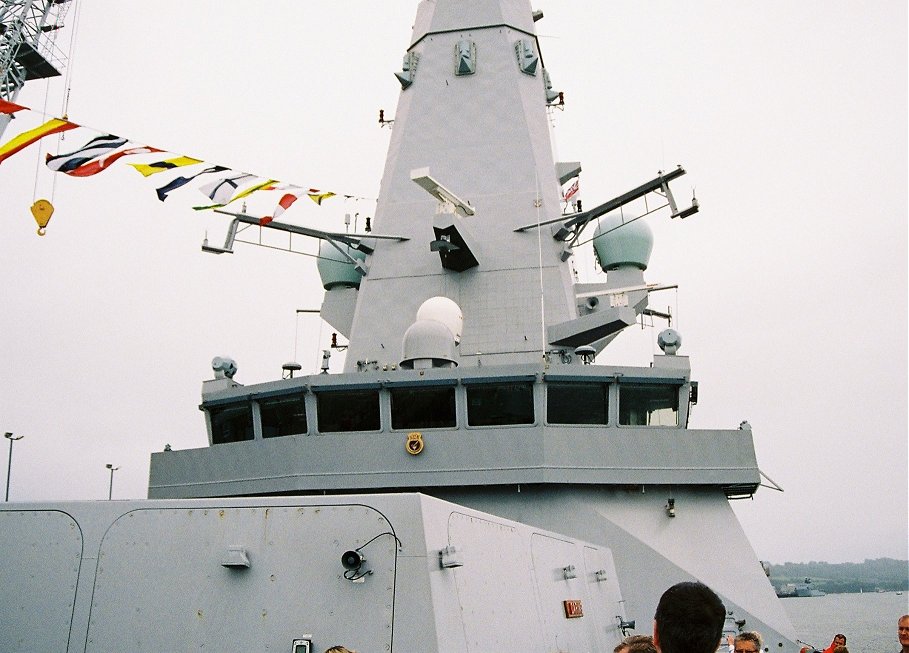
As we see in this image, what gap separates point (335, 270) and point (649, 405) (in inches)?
245

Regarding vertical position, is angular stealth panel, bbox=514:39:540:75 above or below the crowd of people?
above

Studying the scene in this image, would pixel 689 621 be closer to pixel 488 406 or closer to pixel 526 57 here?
pixel 488 406

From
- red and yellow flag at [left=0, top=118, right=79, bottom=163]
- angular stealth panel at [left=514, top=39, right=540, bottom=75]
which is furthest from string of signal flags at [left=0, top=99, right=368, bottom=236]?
angular stealth panel at [left=514, top=39, right=540, bottom=75]

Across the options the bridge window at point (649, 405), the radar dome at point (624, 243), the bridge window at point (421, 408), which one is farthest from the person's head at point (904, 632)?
the radar dome at point (624, 243)

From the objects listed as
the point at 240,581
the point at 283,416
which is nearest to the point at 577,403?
the point at 283,416

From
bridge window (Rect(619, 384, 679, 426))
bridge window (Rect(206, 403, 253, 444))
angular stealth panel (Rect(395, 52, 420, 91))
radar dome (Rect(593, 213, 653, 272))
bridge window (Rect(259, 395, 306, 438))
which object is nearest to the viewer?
bridge window (Rect(619, 384, 679, 426))

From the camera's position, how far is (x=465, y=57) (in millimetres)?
14969

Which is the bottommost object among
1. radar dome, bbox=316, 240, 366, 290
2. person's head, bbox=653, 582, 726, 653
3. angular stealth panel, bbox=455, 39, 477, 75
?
person's head, bbox=653, 582, 726, 653

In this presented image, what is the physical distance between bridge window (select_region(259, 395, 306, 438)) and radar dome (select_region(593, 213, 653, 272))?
228 inches

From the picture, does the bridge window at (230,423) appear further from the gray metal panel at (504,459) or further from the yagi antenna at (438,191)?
the yagi antenna at (438,191)

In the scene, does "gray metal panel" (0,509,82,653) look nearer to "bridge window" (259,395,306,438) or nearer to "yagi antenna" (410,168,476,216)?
"bridge window" (259,395,306,438)

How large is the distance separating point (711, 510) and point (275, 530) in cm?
888

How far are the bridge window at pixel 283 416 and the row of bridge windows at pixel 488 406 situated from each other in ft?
0.05

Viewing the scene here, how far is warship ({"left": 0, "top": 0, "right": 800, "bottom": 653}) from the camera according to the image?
14.3ft
